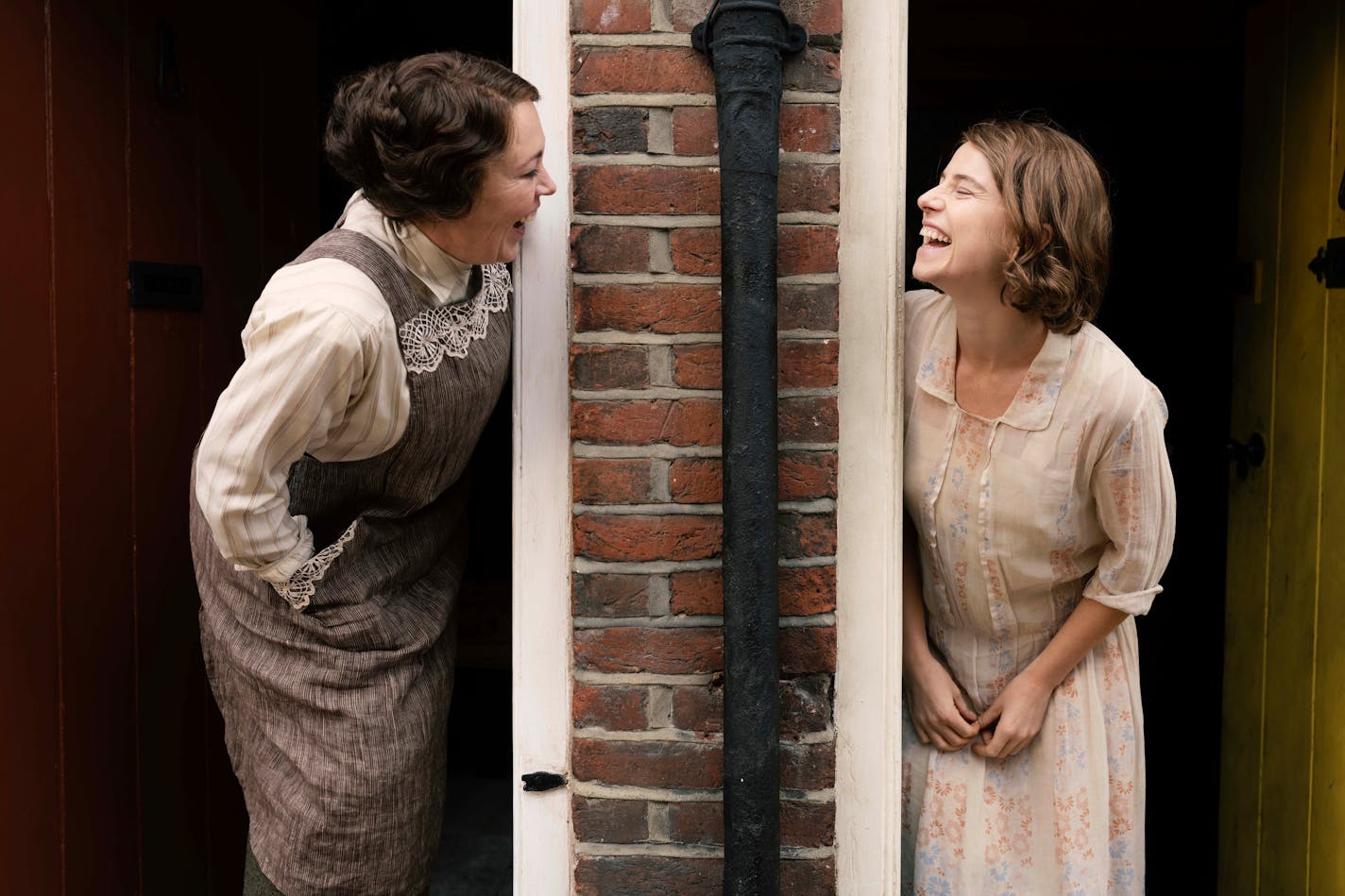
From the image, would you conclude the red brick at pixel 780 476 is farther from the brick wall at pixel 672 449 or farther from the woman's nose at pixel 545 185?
the woman's nose at pixel 545 185

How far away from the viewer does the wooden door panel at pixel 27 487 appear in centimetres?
197

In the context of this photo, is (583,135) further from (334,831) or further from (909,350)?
(334,831)

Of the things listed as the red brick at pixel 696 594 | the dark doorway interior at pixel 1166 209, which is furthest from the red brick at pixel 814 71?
the dark doorway interior at pixel 1166 209

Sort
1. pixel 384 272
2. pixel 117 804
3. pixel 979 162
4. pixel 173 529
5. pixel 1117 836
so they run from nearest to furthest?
1. pixel 384 272
2. pixel 979 162
3. pixel 1117 836
4. pixel 117 804
5. pixel 173 529

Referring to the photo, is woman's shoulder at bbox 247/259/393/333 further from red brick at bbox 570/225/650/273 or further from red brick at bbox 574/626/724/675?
red brick at bbox 574/626/724/675

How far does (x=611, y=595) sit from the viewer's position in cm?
179

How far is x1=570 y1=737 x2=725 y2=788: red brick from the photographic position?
5.91ft

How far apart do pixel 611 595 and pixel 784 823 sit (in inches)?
19.0

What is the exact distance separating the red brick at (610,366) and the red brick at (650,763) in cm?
60

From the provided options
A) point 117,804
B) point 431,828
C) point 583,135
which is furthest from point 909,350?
point 117,804

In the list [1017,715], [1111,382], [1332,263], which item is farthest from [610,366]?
[1332,263]

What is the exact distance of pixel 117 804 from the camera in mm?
2250

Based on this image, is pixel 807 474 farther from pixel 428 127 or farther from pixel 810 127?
pixel 428 127

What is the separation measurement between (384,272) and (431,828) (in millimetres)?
973
